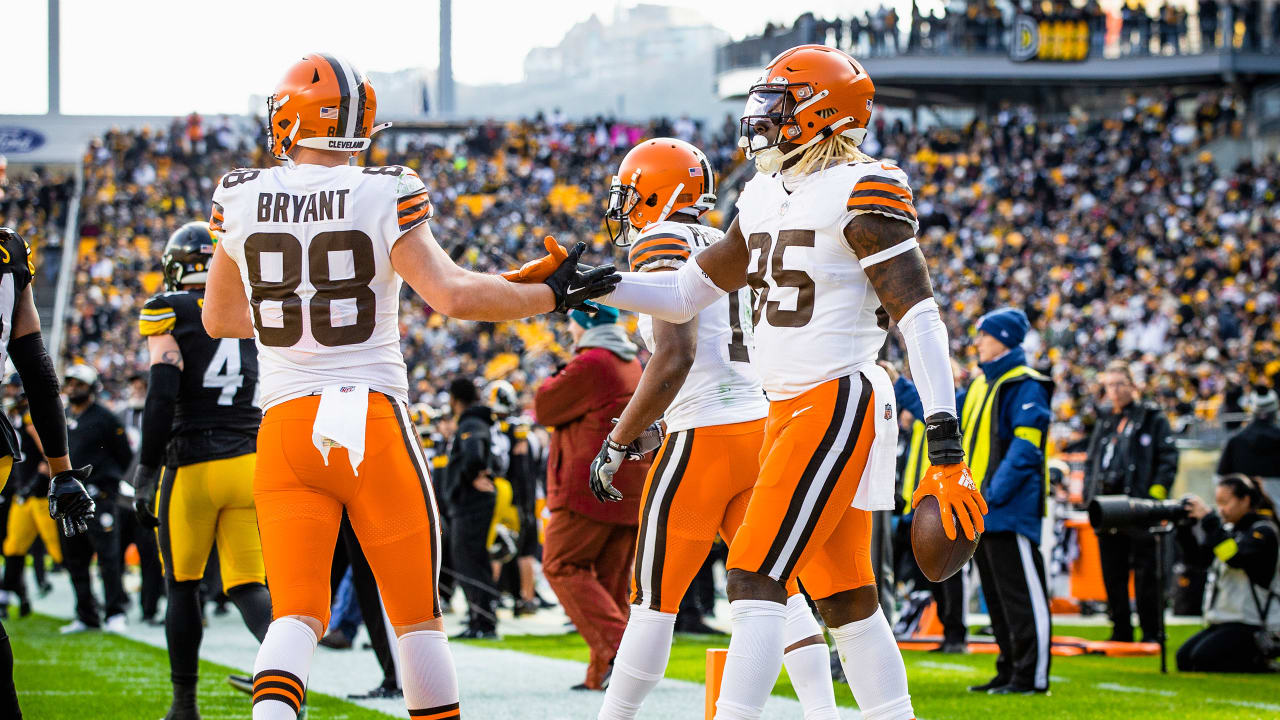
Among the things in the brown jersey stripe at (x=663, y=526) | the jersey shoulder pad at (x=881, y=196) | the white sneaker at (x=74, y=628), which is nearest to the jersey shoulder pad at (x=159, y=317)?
the brown jersey stripe at (x=663, y=526)

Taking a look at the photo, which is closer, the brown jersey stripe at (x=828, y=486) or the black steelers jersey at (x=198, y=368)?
the brown jersey stripe at (x=828, y=486)

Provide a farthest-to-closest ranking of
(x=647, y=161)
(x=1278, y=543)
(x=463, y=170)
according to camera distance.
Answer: (x=463, y=170)
(x=1278, y=543)
(x=647, y=161)

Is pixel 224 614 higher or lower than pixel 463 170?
lower

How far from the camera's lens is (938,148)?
34.8 m

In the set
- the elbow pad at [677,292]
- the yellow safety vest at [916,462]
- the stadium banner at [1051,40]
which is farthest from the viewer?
the stadium banner at [1051,40]

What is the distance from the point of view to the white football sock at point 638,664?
14.0 feet

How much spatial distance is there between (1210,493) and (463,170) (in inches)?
937

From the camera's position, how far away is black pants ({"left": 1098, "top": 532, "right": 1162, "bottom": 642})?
954 centimetres

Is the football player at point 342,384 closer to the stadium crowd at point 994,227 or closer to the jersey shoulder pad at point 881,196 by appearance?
the jersey shoulder pad at point 881,196

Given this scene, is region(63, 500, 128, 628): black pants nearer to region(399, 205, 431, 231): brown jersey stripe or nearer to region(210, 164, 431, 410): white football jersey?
region(210, 164, 431, 410): white football jersey

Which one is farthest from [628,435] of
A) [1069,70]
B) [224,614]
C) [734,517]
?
[1069,70]

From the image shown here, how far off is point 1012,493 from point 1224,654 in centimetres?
188

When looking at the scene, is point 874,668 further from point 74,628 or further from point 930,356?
point 74,628

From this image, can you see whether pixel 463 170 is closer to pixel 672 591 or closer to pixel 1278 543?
pixel 1278 543
